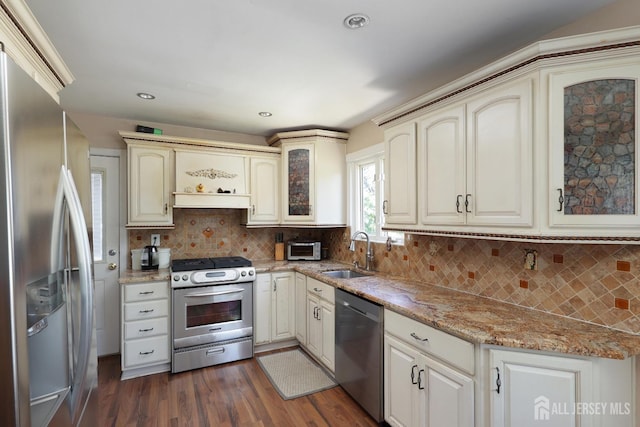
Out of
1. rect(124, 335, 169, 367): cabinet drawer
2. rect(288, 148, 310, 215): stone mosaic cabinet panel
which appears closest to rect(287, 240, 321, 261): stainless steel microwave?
rect(288, 148, 310, 215): stone mosaic cabinet panel

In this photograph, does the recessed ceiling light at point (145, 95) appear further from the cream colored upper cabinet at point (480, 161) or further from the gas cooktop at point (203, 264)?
the cream colored upper cabinet at point (480, 161)

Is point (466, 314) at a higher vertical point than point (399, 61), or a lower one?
lower

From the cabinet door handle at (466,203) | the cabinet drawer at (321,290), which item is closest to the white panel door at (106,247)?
the cabinet drawer at (321,290)

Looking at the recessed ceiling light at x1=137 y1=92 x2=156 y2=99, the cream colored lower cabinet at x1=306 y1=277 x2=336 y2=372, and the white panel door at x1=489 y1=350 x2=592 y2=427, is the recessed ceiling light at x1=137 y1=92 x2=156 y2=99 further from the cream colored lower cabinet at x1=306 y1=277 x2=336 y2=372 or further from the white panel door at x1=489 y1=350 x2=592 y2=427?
the white panel door at x1=489 y1=350 x2=592 y2=427

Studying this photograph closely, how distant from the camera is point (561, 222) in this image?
4.82ft

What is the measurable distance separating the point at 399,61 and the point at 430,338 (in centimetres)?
169

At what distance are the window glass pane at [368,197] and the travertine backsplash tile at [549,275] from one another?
0.78 meters

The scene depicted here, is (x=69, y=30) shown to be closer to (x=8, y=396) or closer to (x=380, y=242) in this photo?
(x=8, y=396)

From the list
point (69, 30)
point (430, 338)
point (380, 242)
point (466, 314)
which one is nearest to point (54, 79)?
point (69, 30)

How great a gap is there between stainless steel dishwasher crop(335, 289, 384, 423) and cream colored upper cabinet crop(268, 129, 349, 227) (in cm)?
118

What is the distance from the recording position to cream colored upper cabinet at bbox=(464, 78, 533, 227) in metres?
1.57

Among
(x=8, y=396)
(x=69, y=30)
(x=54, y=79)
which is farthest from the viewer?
(x=69, y=30)

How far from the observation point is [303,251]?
3.78 m

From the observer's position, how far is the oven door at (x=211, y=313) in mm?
2859
